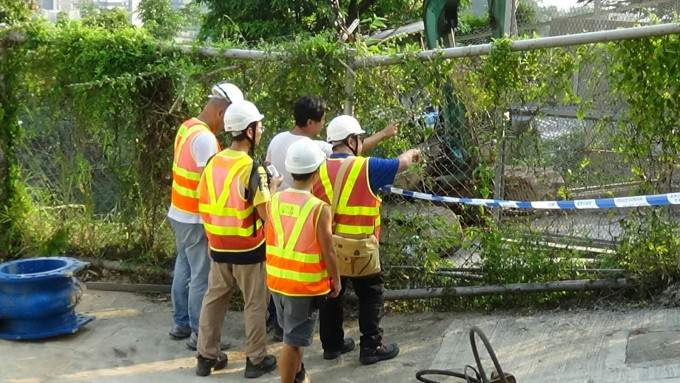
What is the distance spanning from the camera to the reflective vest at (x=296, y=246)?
16.8ft

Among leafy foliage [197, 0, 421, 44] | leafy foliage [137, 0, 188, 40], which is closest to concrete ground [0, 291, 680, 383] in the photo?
leafy foliage [197, 0, 421, 44]

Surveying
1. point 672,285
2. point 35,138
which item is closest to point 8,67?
point 35,138

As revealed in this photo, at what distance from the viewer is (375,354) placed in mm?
5926

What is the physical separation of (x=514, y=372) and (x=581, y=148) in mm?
1652

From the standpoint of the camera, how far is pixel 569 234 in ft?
20.9

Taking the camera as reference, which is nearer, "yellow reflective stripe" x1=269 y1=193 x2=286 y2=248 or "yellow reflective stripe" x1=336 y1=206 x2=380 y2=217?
"yellow reflective stripe" x1=269 y1=193 x2=286 y2=248

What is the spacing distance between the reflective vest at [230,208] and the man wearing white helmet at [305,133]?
1.74 feet

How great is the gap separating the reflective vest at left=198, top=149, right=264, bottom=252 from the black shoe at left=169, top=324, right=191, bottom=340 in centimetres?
113

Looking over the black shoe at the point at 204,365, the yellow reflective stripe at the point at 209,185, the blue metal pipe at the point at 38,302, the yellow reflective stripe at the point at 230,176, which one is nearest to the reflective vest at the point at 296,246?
the yellow reflective stripe at the point at 230,176

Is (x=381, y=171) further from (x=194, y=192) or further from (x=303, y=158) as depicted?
(x=194, y=192)

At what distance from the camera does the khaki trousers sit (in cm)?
574

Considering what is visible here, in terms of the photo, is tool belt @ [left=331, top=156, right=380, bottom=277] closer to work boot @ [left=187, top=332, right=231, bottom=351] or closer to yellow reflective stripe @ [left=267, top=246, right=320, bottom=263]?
yellow reflective stripe @ [left=267, top=246, right=320, bottom=263]

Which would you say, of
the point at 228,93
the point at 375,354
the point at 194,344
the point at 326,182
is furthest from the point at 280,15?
the point at 375,354

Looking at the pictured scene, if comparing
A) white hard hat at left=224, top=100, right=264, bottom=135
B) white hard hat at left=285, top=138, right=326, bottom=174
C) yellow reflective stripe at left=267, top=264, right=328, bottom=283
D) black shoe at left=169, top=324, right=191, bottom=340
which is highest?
white hard hat at left=224, top=100, right=264, bottom=135
